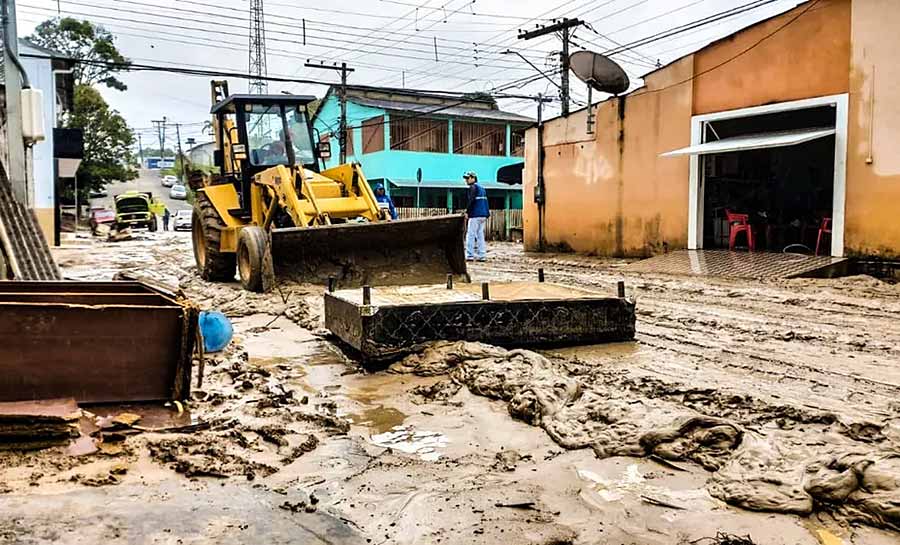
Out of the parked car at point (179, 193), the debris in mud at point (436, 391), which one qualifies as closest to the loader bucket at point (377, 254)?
the debris in mud at point (436, 391)

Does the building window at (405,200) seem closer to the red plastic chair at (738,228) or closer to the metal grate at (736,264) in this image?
the red plastic chair at (738,228)

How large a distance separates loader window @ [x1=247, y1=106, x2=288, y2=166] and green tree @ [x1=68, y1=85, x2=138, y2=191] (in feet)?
108

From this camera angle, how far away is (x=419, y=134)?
35.1m

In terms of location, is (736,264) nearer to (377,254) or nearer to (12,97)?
(377,254)

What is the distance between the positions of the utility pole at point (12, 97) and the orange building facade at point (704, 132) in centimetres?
1149

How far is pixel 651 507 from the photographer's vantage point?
296 cm

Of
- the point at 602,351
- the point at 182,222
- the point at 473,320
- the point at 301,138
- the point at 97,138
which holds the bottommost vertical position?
the point at 602,351

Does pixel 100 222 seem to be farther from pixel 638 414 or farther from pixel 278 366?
pixel 638 414

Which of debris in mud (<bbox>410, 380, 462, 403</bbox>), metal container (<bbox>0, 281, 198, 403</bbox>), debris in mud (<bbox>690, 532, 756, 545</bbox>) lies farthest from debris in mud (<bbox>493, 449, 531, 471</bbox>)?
metal container (<bbox>0, 281, 198, 403</bbox>)

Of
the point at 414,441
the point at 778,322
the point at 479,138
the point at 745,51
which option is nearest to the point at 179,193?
the point at 479,138

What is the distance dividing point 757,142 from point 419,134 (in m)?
23.1

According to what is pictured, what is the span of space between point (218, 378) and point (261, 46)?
31.0 m

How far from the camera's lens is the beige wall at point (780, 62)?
40.8ft

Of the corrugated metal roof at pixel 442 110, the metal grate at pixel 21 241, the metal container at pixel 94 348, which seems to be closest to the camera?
the metal container at pixel 94 348
